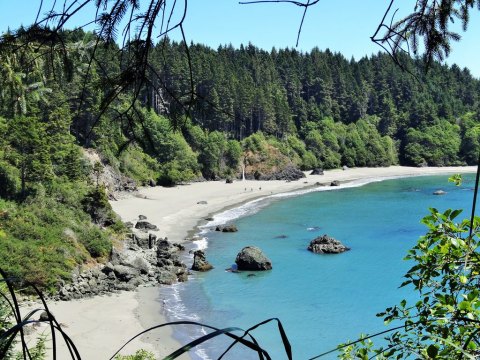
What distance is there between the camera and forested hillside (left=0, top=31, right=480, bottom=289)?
398 centimetres

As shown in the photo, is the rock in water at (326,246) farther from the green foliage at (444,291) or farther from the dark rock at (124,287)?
the green foliage at (444,291)

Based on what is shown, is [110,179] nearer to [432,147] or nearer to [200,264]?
[200,264]

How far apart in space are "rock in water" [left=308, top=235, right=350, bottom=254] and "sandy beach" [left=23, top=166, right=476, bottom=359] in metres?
10.8

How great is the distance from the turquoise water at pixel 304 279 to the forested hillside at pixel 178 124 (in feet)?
25.1

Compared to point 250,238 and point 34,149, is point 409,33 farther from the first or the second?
point 250,238

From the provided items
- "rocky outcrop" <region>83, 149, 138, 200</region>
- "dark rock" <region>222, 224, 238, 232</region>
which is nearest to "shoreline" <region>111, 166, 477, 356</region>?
"rocky outcrop" <region>83, 149, 138, 200</region>

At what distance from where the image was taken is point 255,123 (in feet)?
301

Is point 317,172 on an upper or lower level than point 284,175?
upper

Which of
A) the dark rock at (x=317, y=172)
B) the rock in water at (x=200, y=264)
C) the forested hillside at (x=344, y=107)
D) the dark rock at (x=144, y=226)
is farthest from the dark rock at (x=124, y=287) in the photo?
the dark rock at (x=317, y=172)

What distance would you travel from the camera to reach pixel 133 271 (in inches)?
1151

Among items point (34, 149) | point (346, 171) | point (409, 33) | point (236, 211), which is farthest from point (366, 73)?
point (409, 33)

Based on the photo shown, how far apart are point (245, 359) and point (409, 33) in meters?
17.9

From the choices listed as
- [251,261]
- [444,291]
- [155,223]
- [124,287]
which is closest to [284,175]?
[155,223]

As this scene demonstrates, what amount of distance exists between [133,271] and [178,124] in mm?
26483
